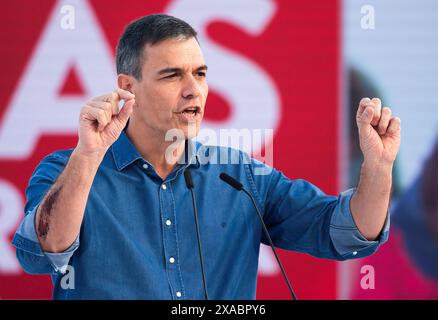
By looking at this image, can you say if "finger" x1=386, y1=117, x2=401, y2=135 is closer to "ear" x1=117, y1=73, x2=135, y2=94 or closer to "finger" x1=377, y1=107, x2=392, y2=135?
"finger" x1=377, y1=107, x2=392, y2=135

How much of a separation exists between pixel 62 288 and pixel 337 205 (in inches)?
33.9

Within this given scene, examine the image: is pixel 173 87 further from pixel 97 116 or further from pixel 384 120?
pixel 384 120

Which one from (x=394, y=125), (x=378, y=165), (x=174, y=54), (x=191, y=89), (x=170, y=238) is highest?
(x=174, y=54)

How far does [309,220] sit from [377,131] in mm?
390

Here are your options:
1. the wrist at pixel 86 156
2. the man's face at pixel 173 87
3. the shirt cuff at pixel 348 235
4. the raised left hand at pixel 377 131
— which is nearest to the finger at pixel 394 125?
the raised left hand at pixel 377 131

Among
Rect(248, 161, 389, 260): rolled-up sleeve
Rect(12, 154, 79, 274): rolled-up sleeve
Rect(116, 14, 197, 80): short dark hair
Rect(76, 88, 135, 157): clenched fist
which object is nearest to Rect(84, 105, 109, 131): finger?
Rect(76, 88, 135, 157): clenched fist

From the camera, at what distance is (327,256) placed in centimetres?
223

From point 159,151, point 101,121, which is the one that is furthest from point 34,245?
point 159,151

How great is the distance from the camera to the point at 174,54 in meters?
2.25

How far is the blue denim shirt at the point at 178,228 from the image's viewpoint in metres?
2.04

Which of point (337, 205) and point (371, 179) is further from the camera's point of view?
point (337, 205)
